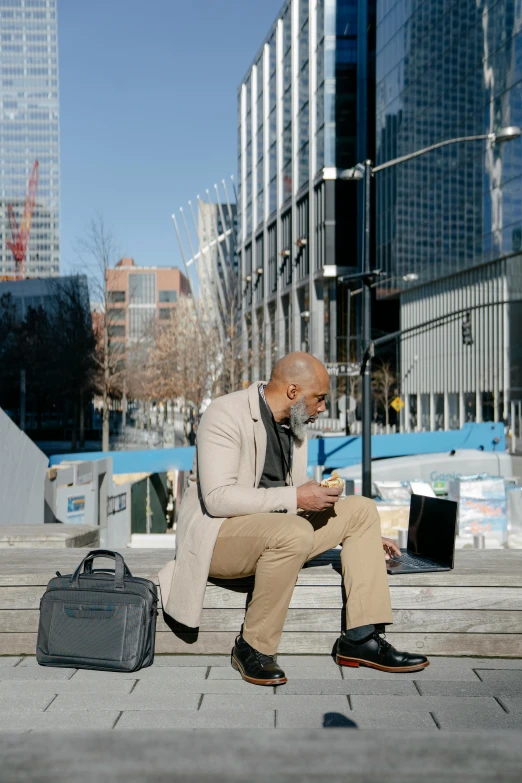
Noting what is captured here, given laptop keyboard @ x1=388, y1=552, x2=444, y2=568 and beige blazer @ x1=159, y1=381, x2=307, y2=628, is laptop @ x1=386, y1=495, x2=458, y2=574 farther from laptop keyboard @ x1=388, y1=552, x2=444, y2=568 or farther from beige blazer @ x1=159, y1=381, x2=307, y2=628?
beige blazer @ x1=159, y1=381, x2=307, y2=628

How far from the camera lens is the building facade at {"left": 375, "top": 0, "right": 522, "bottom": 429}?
43812 millimetres

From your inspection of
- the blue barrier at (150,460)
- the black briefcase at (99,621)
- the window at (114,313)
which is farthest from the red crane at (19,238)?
the black briefcase at (99,621)

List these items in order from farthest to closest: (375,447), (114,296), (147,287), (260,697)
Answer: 1. (147,287)
2. (114,296)
3. (375,447)
4. (260,697)

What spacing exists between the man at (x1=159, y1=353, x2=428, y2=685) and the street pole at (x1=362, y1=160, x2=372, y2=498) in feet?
34.6

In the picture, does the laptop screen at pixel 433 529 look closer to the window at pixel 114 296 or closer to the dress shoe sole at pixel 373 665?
the dress shoe sole at pixel 373 665

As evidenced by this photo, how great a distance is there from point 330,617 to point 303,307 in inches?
2488

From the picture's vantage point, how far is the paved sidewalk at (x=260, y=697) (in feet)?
10.8

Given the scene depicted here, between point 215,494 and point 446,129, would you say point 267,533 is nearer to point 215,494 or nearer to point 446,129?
point 215,494

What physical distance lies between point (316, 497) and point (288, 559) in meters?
0.28

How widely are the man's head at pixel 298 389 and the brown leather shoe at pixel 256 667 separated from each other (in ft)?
3.23

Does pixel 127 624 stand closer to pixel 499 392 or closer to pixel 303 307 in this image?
pixel 499 392

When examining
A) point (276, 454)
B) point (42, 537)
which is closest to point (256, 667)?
point (276, 454)

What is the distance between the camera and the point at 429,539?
4488 millimetres

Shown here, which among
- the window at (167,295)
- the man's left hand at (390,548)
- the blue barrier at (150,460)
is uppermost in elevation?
the window at (167,295)
